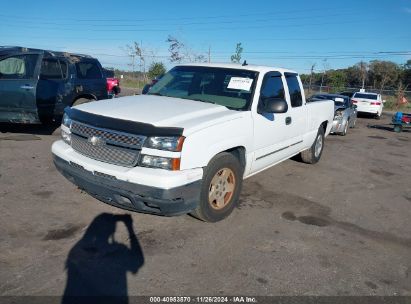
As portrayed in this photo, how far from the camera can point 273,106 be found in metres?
4.96

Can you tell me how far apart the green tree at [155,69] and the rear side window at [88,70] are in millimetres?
36163

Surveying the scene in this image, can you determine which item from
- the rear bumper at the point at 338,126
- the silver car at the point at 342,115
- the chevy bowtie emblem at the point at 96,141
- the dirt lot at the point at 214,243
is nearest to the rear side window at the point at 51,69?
the dirt lot at the point at 214,243

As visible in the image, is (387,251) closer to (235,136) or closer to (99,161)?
(235,136)

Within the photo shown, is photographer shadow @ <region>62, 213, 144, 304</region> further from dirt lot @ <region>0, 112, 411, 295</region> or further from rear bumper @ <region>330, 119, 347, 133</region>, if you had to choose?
rear bumper @ <region>330, 119, 347, 133</region>

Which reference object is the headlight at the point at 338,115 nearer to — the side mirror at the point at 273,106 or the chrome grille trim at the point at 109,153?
the side mirror at the point at 273,106

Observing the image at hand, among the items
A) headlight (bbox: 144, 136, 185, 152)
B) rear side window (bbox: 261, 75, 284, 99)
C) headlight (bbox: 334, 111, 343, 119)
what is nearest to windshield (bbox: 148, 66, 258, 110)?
rear side window (bbox: 261, 75, 284, 99)

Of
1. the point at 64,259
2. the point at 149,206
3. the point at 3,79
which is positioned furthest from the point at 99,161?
the point at 3,79

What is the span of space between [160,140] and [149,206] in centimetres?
67

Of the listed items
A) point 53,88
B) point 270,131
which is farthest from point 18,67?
point 270,131

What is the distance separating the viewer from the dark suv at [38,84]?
8.31 metres

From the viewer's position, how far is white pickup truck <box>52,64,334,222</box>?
379cm

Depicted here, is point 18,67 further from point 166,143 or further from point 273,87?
point 166,143

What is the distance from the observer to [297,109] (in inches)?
249

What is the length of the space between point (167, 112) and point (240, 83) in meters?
1.35
